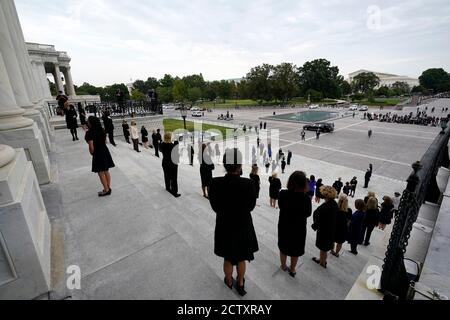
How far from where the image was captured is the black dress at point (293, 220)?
2904mm

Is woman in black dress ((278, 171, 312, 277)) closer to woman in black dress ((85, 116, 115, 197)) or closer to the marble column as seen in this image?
woman in black dress ((85, 116, 115, 197))

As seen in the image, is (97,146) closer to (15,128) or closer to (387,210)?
(15,128)

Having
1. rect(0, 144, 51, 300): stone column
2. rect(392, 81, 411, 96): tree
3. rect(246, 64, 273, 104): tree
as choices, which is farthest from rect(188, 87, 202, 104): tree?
rect(392, 81, 411, 96): tree

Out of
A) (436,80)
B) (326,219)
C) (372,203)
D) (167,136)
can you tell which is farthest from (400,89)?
(167,136)

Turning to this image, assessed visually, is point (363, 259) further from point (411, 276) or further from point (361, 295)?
point (361, 295)

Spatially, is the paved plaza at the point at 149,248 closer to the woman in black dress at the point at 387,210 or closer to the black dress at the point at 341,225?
the black dress at the point at 341,225

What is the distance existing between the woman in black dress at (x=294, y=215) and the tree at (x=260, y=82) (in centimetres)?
6918

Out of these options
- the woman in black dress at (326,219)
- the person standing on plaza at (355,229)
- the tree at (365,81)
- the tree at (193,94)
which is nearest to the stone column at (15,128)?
the woman in black dress at (326,219)

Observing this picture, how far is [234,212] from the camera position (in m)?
2.40

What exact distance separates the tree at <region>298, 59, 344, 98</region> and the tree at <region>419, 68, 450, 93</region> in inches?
2780

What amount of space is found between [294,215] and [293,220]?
81 mm
